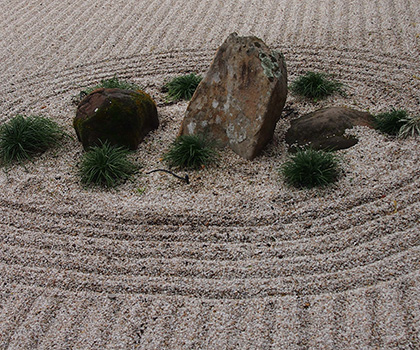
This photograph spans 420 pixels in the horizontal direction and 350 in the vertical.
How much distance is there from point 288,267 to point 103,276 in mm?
1398

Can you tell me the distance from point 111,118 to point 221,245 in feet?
5.87

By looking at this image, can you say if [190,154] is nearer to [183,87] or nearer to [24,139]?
[183,87]

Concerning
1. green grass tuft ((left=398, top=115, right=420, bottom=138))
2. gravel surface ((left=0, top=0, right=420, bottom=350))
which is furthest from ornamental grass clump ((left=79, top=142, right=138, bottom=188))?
green grass tuft ((left=398, top=115, right=420, bottom=138))

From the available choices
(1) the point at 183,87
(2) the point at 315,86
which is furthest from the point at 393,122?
(1) the point at 183,87

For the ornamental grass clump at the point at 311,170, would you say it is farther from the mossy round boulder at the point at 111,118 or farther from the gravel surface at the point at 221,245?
the mossy round boulder at the point at 111,118

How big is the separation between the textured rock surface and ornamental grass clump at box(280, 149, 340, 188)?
1.32 ft

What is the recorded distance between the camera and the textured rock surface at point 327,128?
15.0 ft

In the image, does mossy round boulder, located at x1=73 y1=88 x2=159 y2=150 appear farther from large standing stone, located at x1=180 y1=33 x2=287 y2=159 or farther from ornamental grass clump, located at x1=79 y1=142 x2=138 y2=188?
large standing stone, located at x1=180 y1=33 x2=287 y2=159

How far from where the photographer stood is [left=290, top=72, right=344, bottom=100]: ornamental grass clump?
5.40 m

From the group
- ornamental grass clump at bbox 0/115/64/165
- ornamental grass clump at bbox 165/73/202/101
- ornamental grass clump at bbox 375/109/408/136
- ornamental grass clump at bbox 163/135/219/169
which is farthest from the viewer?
ornamental grass clump at bbox 165/73/202/101

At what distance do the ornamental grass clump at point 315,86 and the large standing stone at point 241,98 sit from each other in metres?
1.03

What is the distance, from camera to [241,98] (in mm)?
4520

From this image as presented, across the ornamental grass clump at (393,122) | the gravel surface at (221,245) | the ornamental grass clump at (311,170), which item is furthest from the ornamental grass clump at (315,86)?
the ornamental grass clump at (311,170)

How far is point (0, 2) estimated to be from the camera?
895cm
